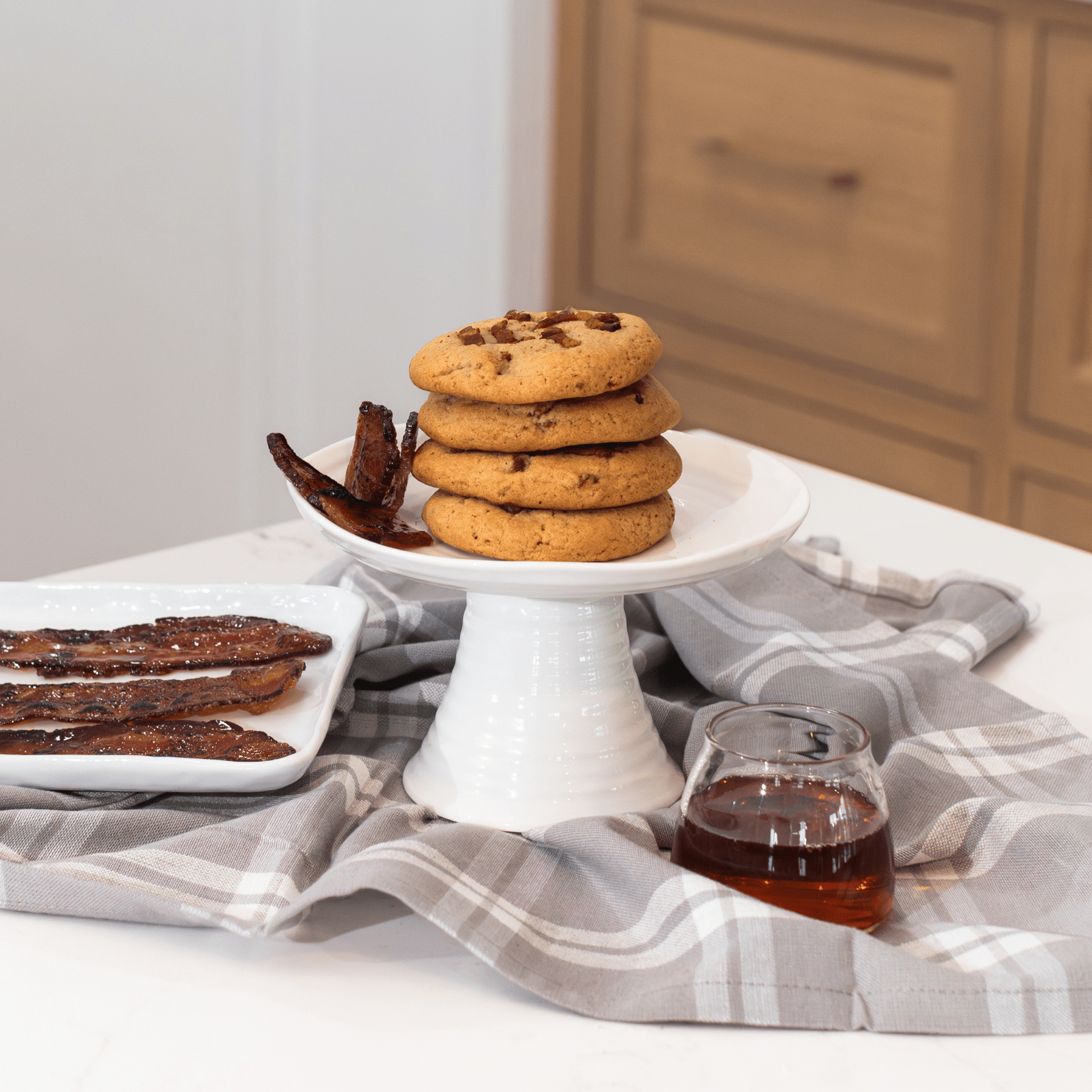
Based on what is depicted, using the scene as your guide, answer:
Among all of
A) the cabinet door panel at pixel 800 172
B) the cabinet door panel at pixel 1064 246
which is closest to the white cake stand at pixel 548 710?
the cabinet door panel at pixel 1064 246

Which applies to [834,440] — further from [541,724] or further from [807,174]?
[541,724]

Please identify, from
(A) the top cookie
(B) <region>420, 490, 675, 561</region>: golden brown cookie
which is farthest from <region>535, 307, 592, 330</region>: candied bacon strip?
(B) <region>420, 490, 675, 561</region>: golden brown cookie

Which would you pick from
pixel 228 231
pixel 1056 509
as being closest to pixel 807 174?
pixel 1056 509

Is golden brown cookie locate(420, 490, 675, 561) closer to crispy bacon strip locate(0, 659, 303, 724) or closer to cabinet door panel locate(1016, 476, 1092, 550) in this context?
crispy bacon strip locate(0, 659, 303, 724)

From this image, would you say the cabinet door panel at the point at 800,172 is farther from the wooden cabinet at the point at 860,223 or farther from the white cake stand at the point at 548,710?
the white cake stand at the point at 548,710

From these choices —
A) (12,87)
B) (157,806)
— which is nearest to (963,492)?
(12,87)

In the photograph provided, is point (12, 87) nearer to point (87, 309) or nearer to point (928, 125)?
point (87, 309)

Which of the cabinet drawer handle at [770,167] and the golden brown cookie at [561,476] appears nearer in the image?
the golden brown cookie at [561,476]
